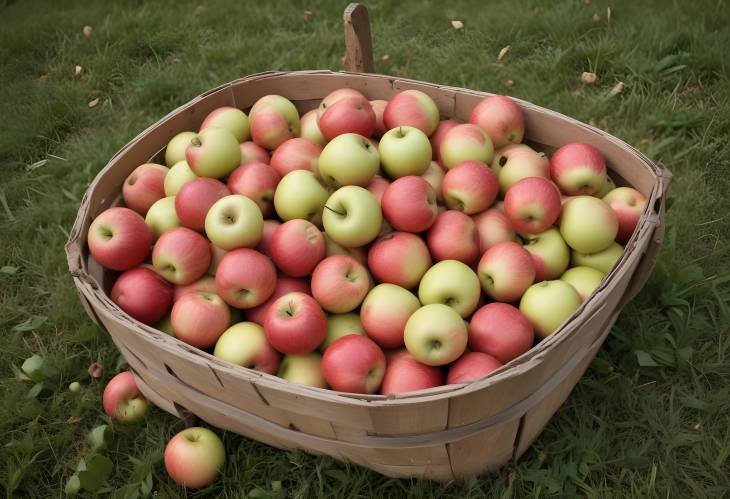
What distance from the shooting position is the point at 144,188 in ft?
7.63

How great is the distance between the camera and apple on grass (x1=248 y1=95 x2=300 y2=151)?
241cm

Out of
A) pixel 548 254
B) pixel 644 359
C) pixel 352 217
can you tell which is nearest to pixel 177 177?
pixel 352 217

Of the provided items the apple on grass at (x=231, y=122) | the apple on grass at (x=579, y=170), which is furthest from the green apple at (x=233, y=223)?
the apple on grass at (x=579, y=170)

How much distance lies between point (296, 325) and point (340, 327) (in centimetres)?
22

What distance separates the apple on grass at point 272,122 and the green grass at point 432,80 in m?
1.04

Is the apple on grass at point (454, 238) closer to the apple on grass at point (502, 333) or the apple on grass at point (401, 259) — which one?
the apple on grass at point (401, 259)

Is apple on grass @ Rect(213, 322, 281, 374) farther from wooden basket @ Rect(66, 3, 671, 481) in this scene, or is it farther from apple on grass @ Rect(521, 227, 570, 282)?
apple on grass @ Rect(521, 227, 570, 282)

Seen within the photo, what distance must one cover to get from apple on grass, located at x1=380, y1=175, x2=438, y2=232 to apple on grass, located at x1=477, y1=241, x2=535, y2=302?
229 millimetres

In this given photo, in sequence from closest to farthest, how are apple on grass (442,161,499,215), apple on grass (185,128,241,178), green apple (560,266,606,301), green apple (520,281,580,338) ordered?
1. green apple (520,281,580,338)
2. green apple (560,266,606,301)
3. apple on grass (442,161,499,215)
4. apple on grass (185,128,241,178)

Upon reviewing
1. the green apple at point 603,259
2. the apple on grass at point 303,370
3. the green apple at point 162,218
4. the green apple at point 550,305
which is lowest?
the apple on grass at point 303,370

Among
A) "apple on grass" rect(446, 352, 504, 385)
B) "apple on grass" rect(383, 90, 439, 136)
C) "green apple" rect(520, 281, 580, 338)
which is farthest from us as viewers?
"apple on grass" rect(383, 90, 439, 136)

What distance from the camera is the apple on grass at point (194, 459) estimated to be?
1966 millimetres

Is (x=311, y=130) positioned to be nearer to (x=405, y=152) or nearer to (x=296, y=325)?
(x=405, y=152)

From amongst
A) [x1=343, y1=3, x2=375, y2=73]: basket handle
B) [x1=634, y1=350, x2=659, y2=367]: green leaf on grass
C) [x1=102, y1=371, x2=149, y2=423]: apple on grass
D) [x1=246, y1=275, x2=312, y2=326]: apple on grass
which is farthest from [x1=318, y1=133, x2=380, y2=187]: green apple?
[x1=634, y1=350, x2=659, y2=367]: green leaf on grass
